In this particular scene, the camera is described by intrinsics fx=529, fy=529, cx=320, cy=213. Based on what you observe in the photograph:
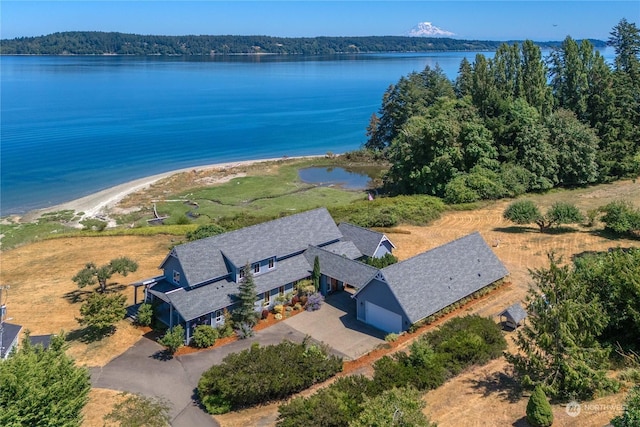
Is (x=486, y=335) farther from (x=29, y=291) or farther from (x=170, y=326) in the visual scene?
(x=29, y=291)

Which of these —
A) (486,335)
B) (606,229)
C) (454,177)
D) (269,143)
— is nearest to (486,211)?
(454,177)

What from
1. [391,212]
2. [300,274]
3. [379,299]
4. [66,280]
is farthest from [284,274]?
[391,212]

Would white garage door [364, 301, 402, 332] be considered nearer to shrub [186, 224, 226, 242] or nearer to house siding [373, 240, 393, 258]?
house siding [373, 240, 393, 258]

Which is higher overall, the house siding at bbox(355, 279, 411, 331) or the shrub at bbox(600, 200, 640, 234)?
the shrub at bbox(600, 200, 640, 234)

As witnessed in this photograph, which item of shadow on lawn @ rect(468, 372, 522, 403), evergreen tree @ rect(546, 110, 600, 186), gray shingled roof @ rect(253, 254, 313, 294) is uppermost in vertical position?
evergreen tree @ rect(546, 110, 600, 186)

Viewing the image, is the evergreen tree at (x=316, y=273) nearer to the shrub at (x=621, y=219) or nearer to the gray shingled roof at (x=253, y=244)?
the gray shingled roof at (x=253, y=244)

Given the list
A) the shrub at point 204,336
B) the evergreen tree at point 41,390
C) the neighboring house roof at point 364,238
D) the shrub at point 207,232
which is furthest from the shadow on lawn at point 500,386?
the shrub at point 207,232

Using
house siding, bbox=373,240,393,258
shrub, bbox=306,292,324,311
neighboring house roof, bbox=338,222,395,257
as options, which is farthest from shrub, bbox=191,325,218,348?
house siding, bbox=373,240,393,258
